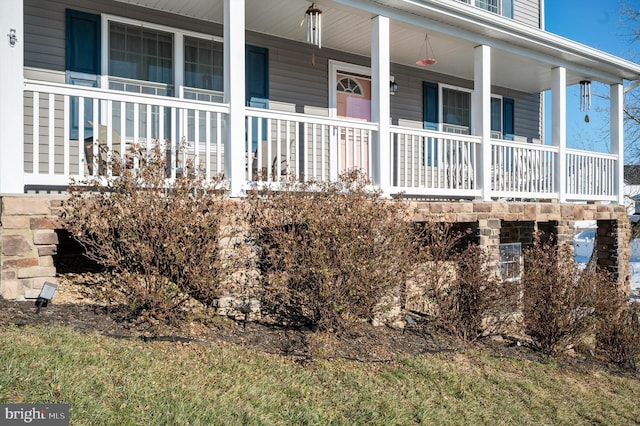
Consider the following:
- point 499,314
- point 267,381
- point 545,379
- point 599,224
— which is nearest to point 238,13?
point 267,381

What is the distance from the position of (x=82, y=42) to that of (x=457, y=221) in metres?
5.77

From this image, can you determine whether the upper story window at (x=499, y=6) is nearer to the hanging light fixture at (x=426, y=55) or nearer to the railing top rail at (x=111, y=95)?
the hanging light fixture at (x=426, y=55)

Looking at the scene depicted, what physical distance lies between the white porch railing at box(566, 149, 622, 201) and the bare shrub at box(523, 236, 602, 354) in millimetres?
3410

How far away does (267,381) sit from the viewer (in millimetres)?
4379

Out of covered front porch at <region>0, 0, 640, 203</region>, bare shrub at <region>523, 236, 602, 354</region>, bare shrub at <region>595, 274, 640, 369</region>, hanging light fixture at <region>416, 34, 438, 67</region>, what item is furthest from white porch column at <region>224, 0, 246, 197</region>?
bare shrub at <region>595, 274, 640, 369</region>

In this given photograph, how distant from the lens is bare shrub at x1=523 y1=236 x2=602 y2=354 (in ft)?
22.3

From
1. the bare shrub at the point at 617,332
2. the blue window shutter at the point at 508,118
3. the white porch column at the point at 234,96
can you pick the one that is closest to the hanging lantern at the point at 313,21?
the white porch column at the point at 234,96

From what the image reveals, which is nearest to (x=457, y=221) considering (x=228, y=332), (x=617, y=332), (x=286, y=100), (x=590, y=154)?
(x=617, y=332)

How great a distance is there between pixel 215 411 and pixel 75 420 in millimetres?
877

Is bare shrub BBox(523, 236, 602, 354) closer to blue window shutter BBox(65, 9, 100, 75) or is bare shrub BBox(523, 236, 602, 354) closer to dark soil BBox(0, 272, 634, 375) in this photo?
dark soil BBox(0, 272, 634, 375)

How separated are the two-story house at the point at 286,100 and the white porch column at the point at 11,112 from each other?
1cm

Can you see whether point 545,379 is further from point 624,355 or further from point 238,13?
point 238,13

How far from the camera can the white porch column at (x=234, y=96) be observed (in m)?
6.32

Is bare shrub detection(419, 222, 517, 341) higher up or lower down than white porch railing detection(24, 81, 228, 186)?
lower down
